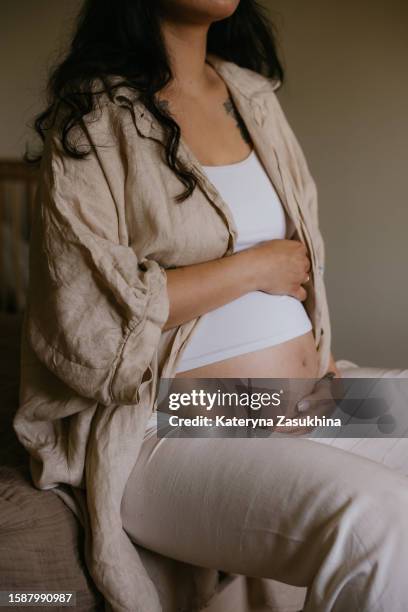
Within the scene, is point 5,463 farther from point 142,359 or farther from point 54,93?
point 54,93

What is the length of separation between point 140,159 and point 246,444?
43 cm

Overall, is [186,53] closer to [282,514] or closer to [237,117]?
[237,117]

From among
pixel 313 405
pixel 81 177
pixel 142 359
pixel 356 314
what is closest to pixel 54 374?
pixel 142 359

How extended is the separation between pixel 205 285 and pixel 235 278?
0.06 meters

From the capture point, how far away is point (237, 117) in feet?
4.44

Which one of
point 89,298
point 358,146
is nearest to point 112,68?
point 89,298

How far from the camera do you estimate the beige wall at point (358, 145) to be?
2.29 meters

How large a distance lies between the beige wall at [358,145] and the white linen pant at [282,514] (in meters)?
1.49

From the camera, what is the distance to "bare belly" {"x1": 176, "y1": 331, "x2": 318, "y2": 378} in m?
1.12

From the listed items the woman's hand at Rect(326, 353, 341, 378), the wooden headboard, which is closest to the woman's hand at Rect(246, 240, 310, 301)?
the woman's hand at Rect(326, 353, 341, 378)

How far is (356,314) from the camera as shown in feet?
8.10
